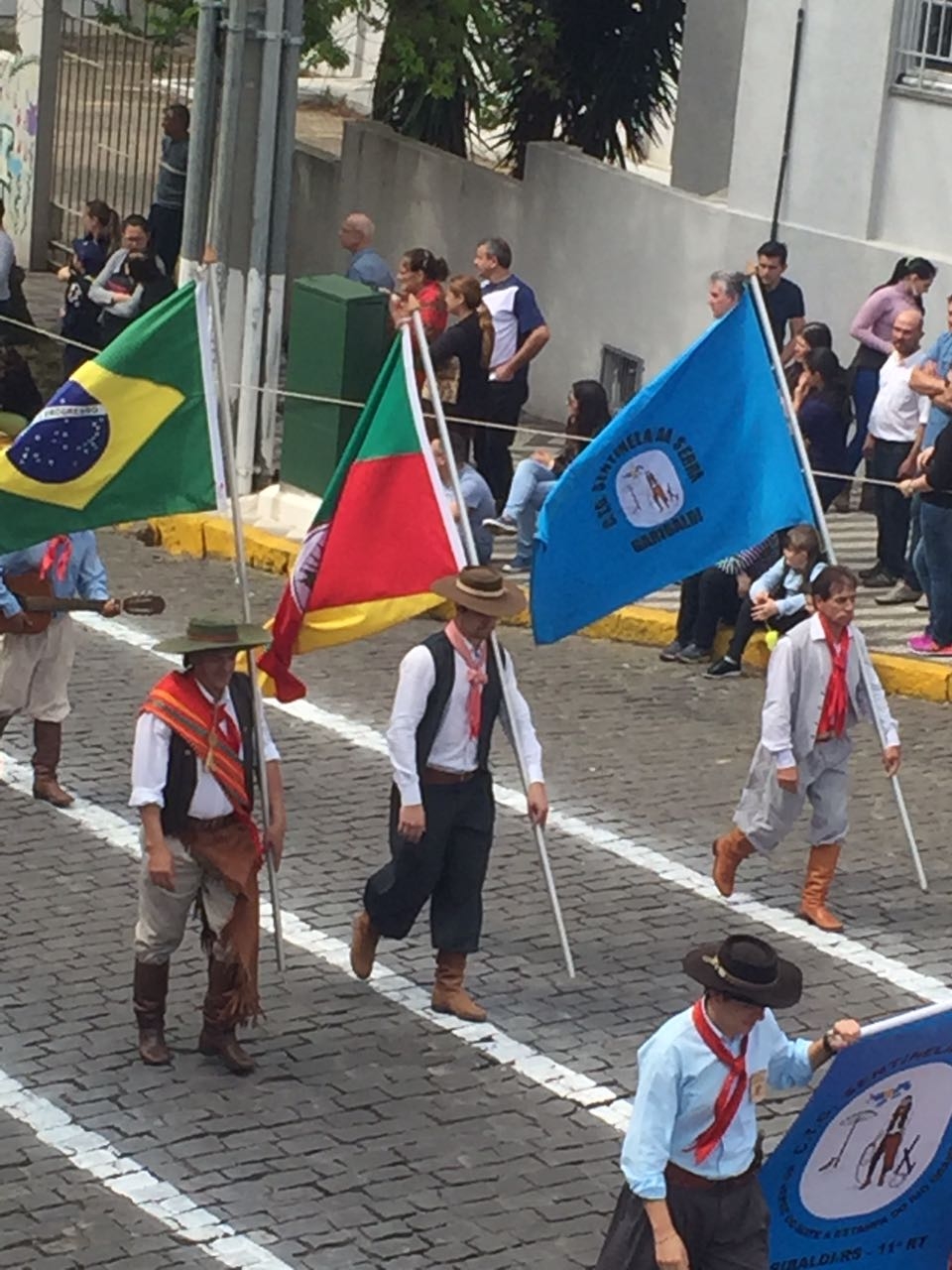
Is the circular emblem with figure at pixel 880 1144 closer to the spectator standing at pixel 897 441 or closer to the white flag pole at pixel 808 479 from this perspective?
the white flag pole at pixel 808 479

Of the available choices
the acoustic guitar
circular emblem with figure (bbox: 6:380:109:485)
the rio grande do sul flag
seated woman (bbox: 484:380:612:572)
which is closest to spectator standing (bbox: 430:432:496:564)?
seated woman (bbox: 484:380:612:572)

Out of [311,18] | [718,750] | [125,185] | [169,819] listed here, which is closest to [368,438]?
[169,819]

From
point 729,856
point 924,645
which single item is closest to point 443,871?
point 729,856

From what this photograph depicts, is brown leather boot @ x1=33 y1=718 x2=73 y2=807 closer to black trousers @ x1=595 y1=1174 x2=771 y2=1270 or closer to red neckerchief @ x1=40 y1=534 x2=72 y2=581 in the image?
red neckerchief @ x1=40 y1=534 x2=72 y2=581

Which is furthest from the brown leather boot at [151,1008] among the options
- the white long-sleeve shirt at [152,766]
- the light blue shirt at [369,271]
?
the light blue shirt at [369,271]

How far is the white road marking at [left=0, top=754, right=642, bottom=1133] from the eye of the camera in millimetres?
9836

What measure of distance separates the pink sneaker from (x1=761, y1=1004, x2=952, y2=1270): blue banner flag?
309 inches

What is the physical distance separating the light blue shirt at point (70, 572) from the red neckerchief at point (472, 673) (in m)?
2.58

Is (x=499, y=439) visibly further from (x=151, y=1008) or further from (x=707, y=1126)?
(x=707, y=1126)

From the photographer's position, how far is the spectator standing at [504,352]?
17.4 m

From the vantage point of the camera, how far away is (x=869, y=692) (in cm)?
1175

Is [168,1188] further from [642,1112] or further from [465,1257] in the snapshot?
[642,1112]

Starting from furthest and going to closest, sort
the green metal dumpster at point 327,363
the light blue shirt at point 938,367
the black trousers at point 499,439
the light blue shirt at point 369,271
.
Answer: the light blue shirt at point 369,271 < the black trousers at point 499,439 < the green metal dumpster at point 327,363 < the light blue shirt at point 938,367

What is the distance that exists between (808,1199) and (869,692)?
14.8 feet
